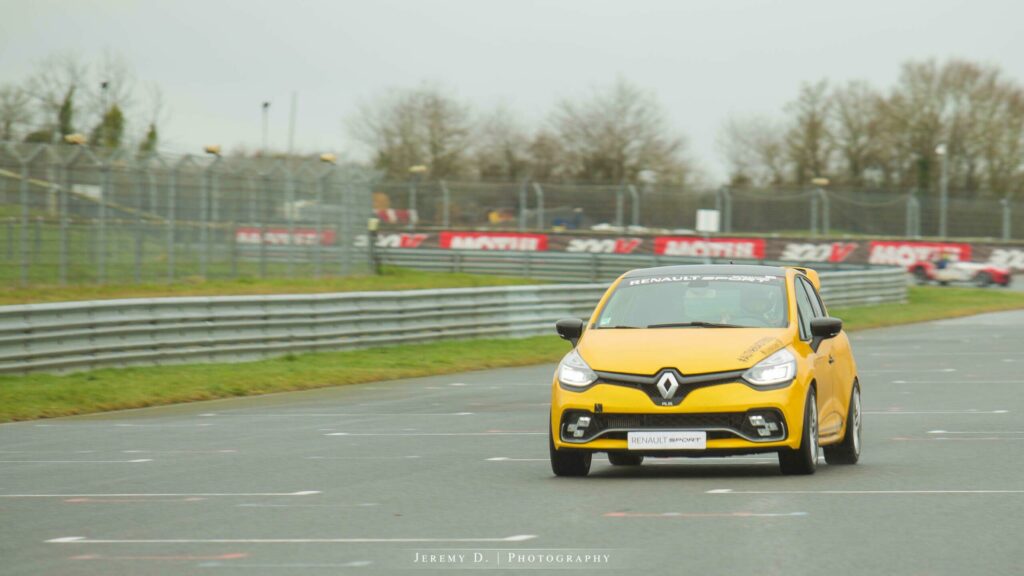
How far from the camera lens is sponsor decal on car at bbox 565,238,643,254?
2306 inches

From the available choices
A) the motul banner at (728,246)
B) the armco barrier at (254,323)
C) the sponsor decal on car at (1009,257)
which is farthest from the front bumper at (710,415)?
the sponsor decal on car at (1009,257)

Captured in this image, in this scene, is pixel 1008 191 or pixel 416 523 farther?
pixel 1008 191

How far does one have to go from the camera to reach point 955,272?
181 ft

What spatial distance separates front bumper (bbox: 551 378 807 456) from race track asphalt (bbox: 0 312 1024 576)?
276mm

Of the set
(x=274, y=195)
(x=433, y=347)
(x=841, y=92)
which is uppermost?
(x=841, y=92)

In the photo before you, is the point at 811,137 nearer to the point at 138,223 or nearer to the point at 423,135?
the point at 423,135

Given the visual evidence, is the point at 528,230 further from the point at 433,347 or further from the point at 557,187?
the point at 433,347

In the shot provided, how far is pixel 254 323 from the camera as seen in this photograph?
75.6 feet

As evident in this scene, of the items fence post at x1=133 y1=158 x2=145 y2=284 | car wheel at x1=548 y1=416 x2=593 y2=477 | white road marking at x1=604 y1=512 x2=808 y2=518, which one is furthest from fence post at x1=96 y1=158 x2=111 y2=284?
white road marking at x1=604 y1=512 x2=808 y2=518

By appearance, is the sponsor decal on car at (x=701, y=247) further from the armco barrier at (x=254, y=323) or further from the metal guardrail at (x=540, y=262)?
the armco barrier at (x=254, y=323)

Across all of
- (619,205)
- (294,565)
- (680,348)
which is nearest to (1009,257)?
(619,205)

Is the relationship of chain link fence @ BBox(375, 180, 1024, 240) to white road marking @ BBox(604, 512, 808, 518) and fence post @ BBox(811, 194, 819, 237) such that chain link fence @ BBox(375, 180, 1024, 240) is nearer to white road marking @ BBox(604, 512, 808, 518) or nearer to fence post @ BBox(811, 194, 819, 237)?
fence post @ BBox(811, 194, 819, 237)

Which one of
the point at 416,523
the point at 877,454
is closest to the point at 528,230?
the point at 877,454

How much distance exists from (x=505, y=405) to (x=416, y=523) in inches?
357
